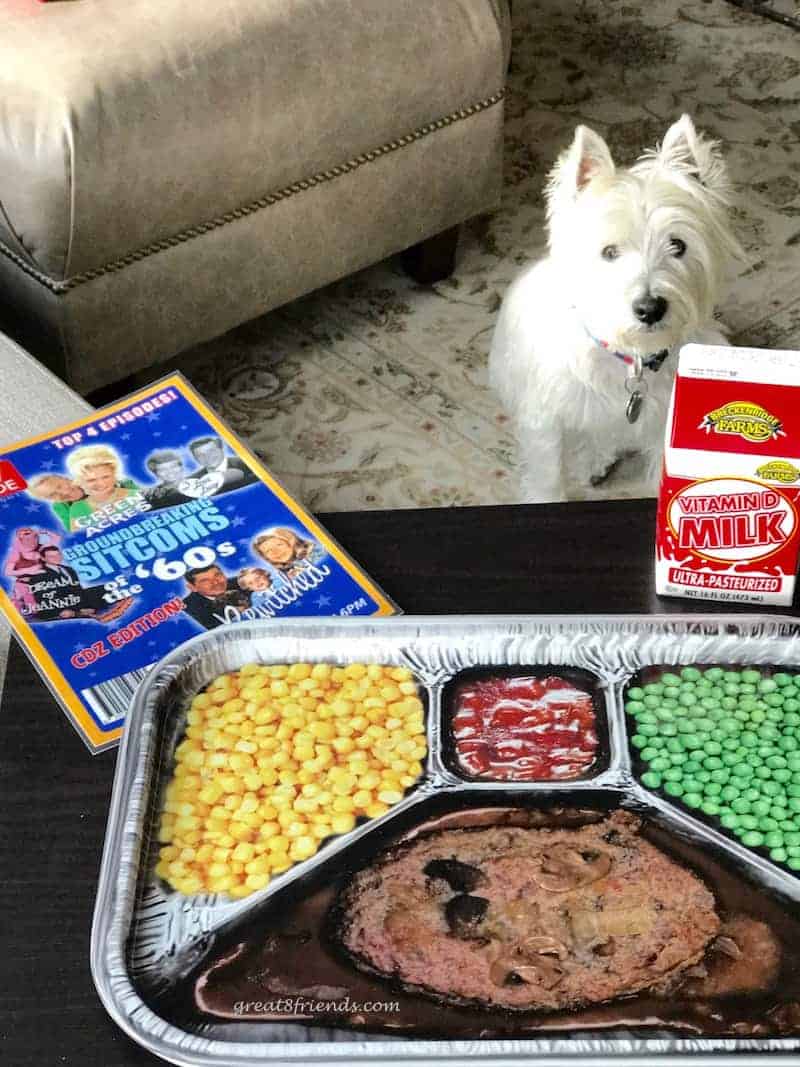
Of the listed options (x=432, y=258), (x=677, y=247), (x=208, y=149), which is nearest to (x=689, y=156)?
(x=677, y=247)

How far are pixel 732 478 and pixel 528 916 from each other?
0.33 meters

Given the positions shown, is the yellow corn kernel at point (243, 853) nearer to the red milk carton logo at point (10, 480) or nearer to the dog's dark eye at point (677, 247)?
the red milk carton logo at point (10, 480)

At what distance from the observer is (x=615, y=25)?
2.82 meters

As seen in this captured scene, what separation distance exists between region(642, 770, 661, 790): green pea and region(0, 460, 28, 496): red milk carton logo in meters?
0.56

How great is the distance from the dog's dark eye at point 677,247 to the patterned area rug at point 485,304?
0.44 metres

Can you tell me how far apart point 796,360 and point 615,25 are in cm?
218

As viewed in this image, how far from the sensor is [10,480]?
1.10 meters

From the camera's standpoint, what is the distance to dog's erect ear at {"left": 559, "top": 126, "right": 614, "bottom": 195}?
1404 mm

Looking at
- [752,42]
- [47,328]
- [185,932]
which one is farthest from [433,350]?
[185,932]

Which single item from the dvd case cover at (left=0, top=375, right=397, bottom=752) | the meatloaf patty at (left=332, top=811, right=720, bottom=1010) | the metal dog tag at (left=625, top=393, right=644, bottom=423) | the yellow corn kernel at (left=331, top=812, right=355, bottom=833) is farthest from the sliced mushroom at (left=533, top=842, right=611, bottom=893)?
the metal dog tag at (left=625, top=393, right=644, bottom=423)

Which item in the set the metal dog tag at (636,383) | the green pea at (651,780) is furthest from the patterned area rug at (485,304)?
the green pea at (651,780)

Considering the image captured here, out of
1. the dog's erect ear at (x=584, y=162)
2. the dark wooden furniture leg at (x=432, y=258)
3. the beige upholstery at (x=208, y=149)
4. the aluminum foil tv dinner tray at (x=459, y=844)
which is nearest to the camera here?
the aluminum foil tv dinner tray at (x=459, y=844)

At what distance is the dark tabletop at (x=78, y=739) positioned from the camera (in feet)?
2.41

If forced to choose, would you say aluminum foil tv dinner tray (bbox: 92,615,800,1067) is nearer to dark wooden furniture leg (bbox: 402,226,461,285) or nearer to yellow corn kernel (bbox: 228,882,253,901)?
yellow corn kernel (bbox: 228,882,253,901)
